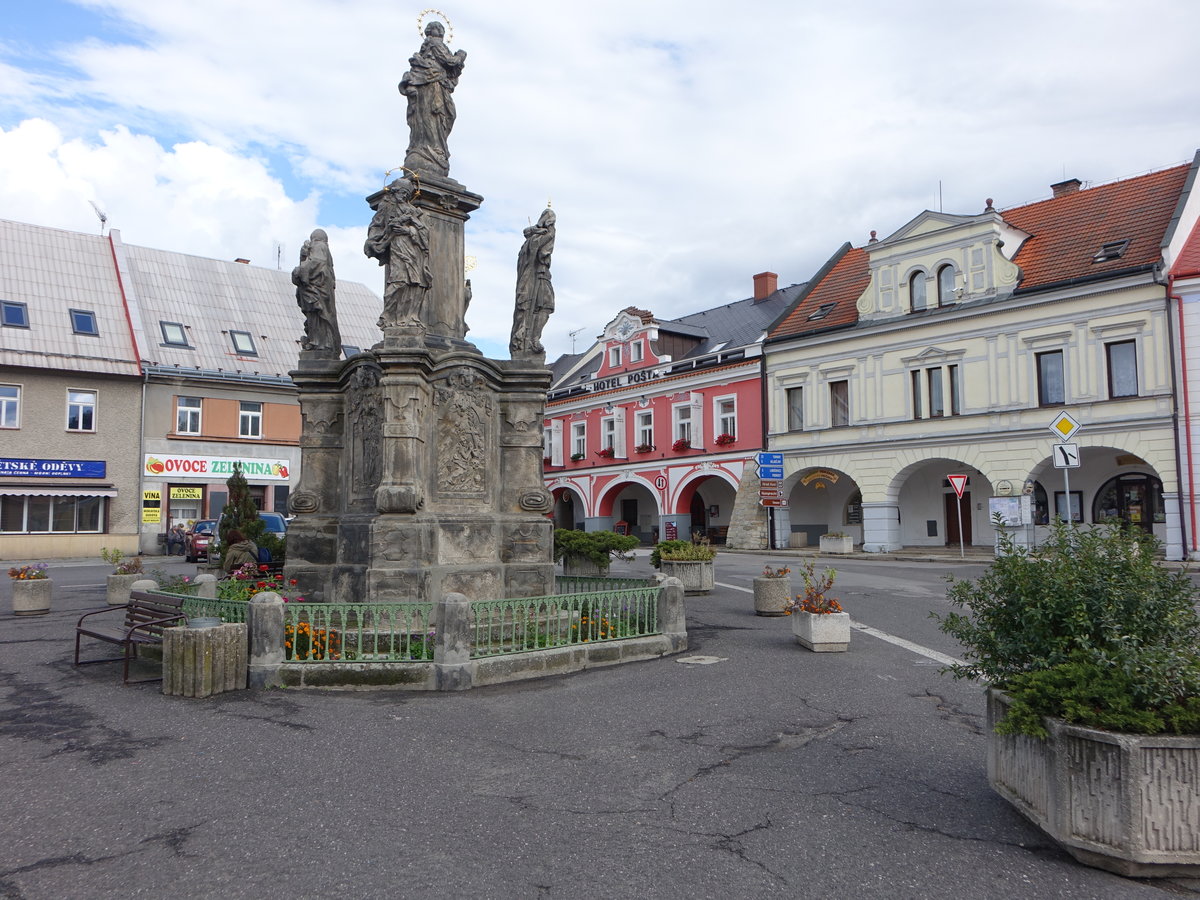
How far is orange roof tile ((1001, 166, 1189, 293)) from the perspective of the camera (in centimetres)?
2669

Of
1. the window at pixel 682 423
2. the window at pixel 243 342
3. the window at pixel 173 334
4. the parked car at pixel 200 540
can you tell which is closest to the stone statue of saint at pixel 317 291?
the parked car at pixel 200 540

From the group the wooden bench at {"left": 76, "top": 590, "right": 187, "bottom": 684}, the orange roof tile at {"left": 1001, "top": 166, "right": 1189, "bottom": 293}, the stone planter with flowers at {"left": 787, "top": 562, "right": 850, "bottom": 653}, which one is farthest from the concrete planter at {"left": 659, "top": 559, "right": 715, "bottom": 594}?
the orange roof tile at {"left": 1001, "top": 166, "right": 1189, "bottom": 293}

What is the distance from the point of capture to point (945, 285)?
30906 millimetres

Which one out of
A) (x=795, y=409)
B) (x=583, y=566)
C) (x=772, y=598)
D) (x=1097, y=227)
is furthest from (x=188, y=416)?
(x=1097, y=227)

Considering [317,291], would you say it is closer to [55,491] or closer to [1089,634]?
[1089,634]

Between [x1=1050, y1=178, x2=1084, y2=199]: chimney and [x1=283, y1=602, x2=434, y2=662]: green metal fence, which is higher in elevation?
[x1=1050, y1=178, x2=1084, y2=199]: chimney

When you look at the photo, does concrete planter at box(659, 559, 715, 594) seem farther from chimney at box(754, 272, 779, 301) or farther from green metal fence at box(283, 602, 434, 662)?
chimney at box(754, 272, 779, 301)

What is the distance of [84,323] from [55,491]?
6.78 metres

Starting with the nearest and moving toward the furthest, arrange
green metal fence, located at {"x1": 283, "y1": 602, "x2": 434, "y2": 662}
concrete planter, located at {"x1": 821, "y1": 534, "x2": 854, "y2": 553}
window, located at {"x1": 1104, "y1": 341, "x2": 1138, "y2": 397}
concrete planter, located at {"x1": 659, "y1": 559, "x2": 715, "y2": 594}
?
green metal fence, located at {"x1": 283, "y1": 602, "x2": 434, "y2": 662}, concrete planter, located at {"x1": 659, "y1": 559, "x2": 715, "y2": 594}, window, located at {"x1": 1104, "y1": 341, "x2": 1138, "y2": 397}, concrete planter, located at {"x1": 821, "y1": 534, "x2": 854, "y2": 553}

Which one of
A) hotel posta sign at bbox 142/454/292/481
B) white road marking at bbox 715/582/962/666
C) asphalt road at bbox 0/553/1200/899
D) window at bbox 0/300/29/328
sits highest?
window at bbox 0/300/29/328

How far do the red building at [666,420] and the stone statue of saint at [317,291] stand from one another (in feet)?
79.0

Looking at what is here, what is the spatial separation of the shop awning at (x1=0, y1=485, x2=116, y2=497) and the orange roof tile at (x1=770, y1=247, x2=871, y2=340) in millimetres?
26431

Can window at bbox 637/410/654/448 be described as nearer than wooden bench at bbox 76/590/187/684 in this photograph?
No

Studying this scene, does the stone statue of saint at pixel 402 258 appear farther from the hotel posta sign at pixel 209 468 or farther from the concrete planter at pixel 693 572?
the hotel posta sign at pixel 209 468
